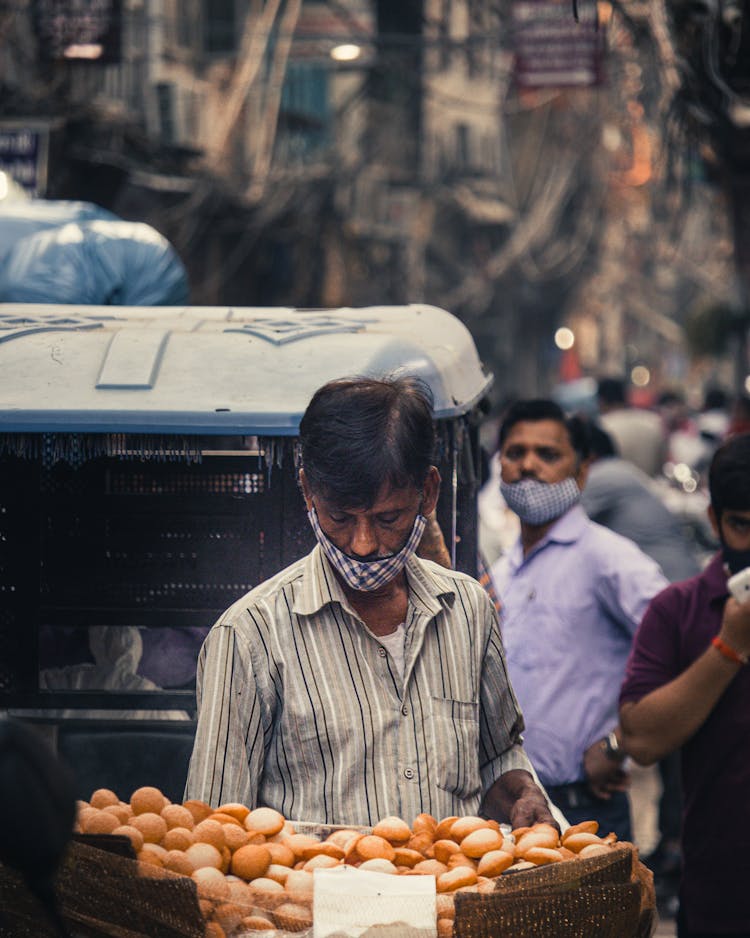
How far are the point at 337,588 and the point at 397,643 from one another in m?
0.16

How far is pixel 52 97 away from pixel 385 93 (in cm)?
1108

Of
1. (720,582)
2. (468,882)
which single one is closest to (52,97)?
(720,582)

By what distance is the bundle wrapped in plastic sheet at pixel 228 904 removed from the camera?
220cm

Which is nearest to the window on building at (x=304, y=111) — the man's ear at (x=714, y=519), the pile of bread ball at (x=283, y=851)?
the man's ear at (x=714, y=519)

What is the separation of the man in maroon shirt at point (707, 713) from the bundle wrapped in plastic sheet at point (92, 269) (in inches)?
103

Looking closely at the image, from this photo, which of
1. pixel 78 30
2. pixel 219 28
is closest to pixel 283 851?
pixel 78 30

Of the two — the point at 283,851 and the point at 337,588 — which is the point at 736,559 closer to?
the point at 337,588

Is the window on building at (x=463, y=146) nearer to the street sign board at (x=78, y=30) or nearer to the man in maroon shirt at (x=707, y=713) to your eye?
the street sign board at (x=78, y=30)

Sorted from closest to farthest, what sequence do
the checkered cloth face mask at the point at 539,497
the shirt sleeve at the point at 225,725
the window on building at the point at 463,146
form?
the shirt sleeve at the point at 225,725
the checkered cloth face mask at the point at 539,497
the window on building at the point at 463,146

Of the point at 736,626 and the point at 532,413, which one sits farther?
the point at 532,413

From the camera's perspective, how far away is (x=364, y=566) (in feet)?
8.59

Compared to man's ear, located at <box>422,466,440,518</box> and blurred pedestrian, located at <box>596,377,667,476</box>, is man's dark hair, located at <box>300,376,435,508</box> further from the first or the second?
blurred pedestrian, located at <box>596,377,667,476</box>

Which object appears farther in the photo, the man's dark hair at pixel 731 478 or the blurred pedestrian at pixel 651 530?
the blurred pedestrian at pixel 651 530

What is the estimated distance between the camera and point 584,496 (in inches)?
276
